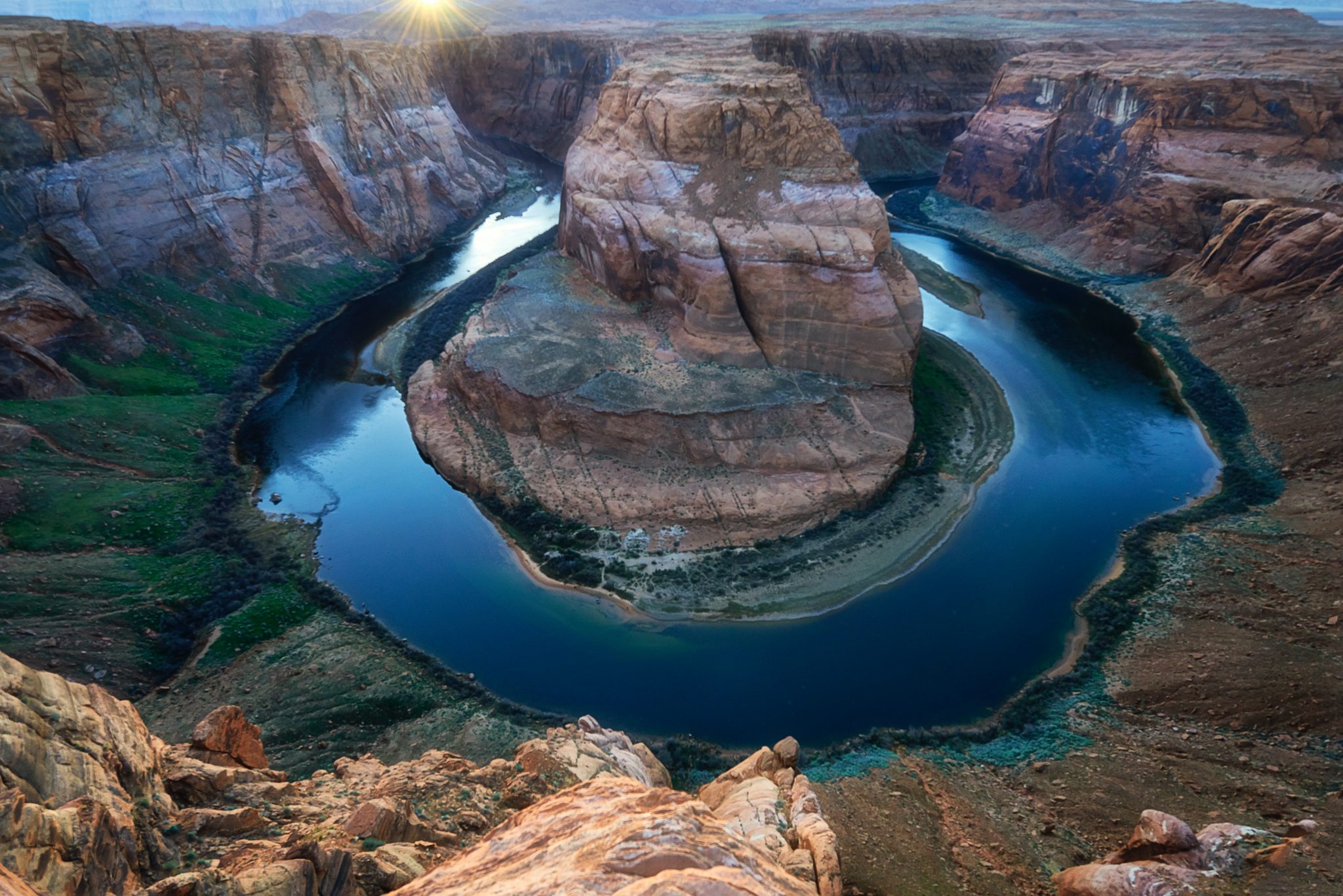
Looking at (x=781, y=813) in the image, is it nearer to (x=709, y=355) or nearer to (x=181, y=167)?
(x=709, y=355)

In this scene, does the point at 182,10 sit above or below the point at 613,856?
above

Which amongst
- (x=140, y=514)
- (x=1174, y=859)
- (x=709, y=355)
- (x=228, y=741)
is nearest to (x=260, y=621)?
(x=140, y=514)

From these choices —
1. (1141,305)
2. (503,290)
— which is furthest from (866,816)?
(1141,305)

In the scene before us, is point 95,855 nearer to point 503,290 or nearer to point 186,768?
point 186,768

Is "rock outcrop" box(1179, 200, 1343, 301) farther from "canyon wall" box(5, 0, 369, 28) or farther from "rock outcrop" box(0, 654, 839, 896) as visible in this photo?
"canyon wall" box(5, 0, 369, 28)

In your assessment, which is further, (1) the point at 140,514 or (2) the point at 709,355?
(2) the point at 709,355

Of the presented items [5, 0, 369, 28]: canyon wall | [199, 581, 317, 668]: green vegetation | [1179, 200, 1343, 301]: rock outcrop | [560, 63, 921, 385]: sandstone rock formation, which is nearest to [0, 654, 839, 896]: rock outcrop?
[199, 581, 317, 668]: green vegetation
